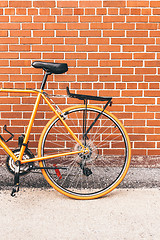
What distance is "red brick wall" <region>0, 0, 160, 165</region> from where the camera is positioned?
11.4ft

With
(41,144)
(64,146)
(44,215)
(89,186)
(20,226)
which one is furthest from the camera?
(64,146)

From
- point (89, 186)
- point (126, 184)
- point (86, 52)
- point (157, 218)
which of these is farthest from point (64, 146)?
point (157, 218)

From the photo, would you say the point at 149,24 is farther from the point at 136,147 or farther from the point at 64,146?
the point at 64,146

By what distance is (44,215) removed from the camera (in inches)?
108

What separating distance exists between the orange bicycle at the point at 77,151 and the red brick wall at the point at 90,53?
0.26 metres

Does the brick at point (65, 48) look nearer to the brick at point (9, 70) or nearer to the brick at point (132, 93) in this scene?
the brick at point (9, 70)

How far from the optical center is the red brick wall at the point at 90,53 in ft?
11.4

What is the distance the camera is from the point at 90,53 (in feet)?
11.5

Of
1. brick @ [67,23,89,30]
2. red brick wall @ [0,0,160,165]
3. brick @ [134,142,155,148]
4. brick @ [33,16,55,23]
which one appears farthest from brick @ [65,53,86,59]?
brick @ [134,142,155,148]

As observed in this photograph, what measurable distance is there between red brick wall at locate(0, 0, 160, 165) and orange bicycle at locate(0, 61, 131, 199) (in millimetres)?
255

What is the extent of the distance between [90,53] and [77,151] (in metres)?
1.21

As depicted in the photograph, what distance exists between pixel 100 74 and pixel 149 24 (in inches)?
31.8

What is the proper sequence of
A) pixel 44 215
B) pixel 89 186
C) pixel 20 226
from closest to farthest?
pixel 20 226
pixel 44 215
pixel 89 186

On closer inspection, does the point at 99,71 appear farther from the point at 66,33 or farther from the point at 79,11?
the point at 79,11
